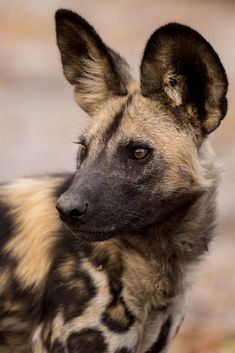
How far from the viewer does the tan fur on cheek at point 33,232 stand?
3197 mm

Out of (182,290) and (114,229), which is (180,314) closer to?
(182,290)

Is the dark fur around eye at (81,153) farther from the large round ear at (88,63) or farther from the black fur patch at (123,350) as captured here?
the black fur patch at (123,350)

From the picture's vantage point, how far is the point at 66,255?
316 centimetres

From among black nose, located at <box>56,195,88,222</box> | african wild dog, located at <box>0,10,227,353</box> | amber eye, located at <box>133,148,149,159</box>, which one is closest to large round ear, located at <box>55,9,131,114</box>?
african wild dog, located at <box>0,10,227,353</box>

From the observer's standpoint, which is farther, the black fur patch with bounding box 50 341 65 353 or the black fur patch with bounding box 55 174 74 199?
the black fur patch with bounding box 55 174 74 199

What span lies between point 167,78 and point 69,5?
7511 millimetres

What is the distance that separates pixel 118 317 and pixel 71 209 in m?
0.36

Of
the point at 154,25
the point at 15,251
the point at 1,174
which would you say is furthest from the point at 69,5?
the point at 15,251

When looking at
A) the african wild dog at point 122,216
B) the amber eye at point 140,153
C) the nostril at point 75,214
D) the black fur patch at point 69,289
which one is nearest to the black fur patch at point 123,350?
the african wild dog at point 122,216

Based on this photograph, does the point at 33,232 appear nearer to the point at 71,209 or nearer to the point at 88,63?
the point at 71,209

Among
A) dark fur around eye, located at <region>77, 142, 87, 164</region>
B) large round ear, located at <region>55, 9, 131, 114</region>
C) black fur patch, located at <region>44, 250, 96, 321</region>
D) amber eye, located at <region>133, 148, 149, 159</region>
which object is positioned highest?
large round ear, located at <region>55, 9, 131, 114</region>

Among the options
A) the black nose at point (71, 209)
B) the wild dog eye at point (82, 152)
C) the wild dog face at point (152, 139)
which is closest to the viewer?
the black nose at point (71, 209)

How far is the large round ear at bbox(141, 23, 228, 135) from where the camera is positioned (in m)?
3.07

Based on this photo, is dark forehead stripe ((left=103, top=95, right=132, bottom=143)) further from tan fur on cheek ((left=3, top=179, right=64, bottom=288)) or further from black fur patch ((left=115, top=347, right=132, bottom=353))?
black fur patch ((left=115, top=347, right=132, bottom=353))
